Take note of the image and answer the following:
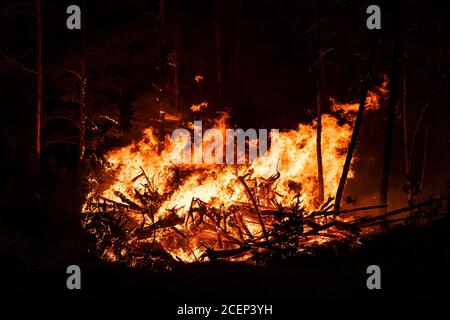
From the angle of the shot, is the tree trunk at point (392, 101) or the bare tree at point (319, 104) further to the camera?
the bare tree at point (319, 104)

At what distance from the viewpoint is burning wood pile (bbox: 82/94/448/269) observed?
431 inches

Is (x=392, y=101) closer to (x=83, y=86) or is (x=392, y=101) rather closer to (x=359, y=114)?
(x=359, y=114)

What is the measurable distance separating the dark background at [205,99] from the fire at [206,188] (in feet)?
3.81

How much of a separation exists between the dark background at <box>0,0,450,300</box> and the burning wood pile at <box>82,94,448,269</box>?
2.32 feet

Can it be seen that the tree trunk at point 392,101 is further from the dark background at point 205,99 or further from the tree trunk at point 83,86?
the tree trunk at point 83,86

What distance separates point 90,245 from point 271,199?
496cm

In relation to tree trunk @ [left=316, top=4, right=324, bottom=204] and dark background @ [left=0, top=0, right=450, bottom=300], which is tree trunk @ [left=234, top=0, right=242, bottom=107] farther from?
tree trunk @ [left=316, top=4, right=324, bottom=204]

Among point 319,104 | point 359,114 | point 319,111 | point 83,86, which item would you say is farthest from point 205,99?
point 359,114

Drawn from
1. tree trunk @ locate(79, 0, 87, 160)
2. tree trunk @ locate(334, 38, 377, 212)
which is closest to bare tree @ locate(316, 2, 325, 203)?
tree trunk @ locate(334, 38, 377, 212)

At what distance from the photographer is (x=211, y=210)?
12453 millimetres

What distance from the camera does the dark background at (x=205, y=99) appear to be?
8.66m

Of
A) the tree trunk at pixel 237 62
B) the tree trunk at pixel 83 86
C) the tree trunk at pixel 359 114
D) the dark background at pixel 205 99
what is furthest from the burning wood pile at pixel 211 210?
the tree trunk at pixel 237 62

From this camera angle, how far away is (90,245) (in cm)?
1108

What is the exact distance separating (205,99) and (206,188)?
9438 millimetres
